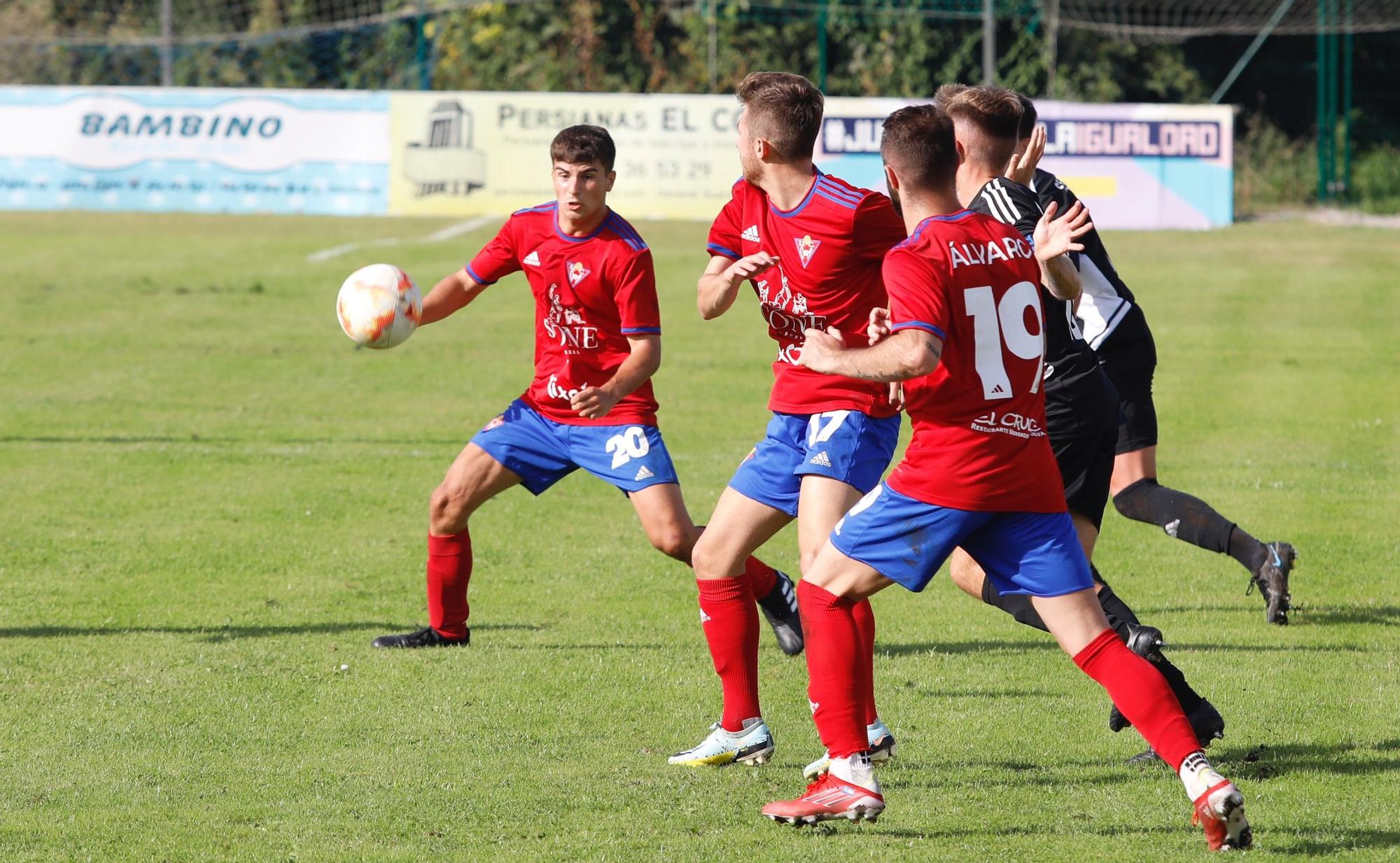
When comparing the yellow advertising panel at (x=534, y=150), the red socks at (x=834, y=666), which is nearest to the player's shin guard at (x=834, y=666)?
the red socks at (x=834, y=666)

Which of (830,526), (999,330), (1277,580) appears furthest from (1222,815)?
(1277,580)

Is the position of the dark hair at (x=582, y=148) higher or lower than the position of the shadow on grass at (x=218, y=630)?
higher

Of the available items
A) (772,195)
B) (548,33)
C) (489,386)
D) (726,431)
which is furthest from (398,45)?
(772,195)

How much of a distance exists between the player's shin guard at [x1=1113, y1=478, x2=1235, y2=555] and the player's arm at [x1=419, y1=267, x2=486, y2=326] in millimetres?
2933

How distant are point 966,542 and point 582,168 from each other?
2.35 m

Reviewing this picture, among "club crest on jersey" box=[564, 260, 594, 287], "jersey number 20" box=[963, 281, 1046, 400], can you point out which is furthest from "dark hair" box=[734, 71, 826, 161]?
"club crest on jersey" box=[564, 260, 594, 287]

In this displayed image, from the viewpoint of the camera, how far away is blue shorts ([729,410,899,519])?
5.05m

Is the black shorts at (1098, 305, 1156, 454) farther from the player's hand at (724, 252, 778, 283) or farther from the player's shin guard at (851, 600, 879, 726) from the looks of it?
the player's hand at (724, 252, 778, 283)

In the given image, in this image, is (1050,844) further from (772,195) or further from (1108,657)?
(772,195)

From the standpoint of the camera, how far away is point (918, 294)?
13.4ft

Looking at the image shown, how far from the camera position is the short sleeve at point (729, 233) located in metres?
5.26

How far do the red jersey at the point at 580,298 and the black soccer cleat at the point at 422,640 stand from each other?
104 cm

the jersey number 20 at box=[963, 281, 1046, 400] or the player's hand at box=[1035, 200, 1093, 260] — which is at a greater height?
the player's hand at box=[1035, 200, 1093, 260]

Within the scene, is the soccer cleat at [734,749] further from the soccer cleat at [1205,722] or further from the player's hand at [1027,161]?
the player's hand at [1027,161]
